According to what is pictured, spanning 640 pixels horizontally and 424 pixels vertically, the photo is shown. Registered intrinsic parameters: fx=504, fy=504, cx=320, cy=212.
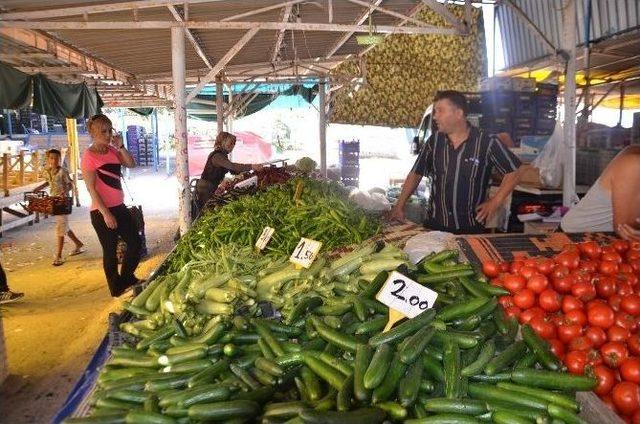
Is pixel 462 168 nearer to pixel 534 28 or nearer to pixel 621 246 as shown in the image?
pixel 621 246

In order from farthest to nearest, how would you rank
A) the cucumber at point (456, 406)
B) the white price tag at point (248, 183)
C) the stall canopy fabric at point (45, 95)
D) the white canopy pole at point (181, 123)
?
the stall canopy fabric at point (45, 95)
the white price tag at point (248, 183)
the white canopy pole at point (181, 123)
the cucumber at point (456, 406)

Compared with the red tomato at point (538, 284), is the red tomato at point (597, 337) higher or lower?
lower

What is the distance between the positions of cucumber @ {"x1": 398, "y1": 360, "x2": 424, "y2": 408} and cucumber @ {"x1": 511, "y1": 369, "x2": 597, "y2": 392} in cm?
36

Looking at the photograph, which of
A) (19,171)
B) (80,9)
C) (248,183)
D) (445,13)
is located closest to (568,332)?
(248,183)

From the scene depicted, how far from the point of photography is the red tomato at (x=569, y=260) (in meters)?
2.68

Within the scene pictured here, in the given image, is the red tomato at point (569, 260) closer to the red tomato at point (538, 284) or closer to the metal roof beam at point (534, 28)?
the red tomato at point (538, 284)

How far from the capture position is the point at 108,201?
6.12 meters

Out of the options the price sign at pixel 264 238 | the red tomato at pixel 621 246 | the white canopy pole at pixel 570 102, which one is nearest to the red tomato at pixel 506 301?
the red tomato at pixel 621 246

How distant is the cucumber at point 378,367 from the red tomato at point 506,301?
2.81 ft

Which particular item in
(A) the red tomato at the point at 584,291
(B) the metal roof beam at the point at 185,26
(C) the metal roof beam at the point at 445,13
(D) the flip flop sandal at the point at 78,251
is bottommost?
(D) the flip flop sandal at the point at 78,251

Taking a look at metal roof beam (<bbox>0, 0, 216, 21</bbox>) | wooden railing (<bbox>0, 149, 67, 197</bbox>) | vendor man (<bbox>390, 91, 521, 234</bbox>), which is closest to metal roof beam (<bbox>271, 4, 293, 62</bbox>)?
metal roof beam (<bbox>0, 0, 216, 21</bbox>)

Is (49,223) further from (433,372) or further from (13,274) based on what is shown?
(433,372)

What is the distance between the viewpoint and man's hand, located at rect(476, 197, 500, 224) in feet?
13.9

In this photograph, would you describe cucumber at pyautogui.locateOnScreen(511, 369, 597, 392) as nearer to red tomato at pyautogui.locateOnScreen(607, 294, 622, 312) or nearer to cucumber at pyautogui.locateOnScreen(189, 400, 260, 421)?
red tomato at pyautogui.locateOnScreen(607, 294, 622, 312)
